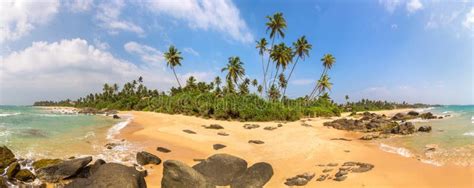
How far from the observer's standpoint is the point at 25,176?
11531 millimetres

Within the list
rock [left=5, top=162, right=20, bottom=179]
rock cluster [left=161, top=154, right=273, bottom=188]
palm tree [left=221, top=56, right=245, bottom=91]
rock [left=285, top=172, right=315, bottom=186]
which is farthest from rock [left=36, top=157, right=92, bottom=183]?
palm tree [left=221, top=56, right=245, bottom=91]

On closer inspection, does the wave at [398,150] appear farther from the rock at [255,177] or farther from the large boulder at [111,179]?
the large boulder at [111,179]

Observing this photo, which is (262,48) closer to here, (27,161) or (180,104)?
(180,104)

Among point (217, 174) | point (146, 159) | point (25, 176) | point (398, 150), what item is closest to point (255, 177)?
point (217, 174)

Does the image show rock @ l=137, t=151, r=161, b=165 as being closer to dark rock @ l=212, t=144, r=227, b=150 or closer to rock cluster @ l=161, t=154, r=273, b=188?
rock cluster @ l=161, t=154, r=273, b=188

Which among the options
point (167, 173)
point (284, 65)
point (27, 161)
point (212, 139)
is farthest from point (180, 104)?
point (167, 173)

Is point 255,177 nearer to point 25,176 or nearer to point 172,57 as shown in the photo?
point 25,176

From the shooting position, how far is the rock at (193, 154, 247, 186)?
39.6 feet

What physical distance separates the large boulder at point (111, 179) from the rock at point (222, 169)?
2.78 meters

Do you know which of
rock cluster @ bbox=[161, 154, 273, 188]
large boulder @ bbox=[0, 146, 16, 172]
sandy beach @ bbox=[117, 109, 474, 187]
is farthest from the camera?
large boulder @ bbox=[0, 146, 16, 172]

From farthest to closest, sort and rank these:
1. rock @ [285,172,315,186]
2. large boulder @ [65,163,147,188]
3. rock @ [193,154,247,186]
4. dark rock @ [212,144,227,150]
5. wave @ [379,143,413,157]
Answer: dark rock @ [212,144,227,150] → wave @ [379,143,413,157] → rock @ [193,154,247,186] → rock @ [285,172,315,186] → large boulder @ [65,163,147,188]

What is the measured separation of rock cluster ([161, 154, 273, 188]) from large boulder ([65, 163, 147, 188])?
1152mm

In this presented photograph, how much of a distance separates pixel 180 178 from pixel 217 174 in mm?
2191

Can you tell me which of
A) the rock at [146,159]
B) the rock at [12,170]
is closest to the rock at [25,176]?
the rock at [12,170]
